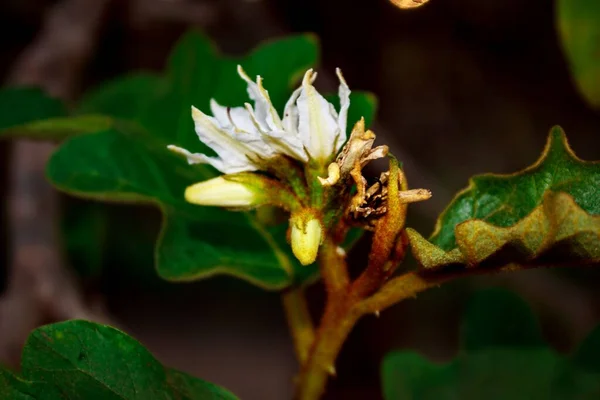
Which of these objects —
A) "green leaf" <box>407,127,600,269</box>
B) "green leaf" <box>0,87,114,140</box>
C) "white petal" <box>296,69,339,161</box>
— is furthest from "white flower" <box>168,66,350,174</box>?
"green leaf" <box>0,87,114,140</box>

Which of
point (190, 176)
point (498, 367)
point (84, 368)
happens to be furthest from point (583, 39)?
point (84, 368)

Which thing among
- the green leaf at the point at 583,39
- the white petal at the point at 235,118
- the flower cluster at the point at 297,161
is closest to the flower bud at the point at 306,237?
the flower cluster at the point at 297,161

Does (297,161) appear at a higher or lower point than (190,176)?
higher

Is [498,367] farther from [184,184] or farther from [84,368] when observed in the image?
[84,368]

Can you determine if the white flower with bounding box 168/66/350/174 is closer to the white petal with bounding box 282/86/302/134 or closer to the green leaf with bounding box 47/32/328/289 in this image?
the white petal with bounding box 282/86/302/134

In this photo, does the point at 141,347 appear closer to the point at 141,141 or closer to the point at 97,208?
the point at 141,141

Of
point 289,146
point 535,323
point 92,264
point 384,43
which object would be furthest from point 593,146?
point 289,146

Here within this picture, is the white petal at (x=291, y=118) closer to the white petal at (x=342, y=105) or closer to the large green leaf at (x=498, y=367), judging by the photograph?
the white petal at (x=342, y=105)
